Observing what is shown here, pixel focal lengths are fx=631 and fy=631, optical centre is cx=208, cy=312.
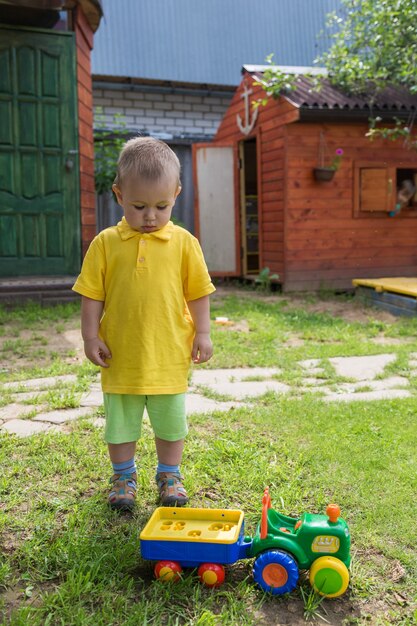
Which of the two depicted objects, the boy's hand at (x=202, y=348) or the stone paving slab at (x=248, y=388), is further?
the stone paving slab at (x=248, y=388)

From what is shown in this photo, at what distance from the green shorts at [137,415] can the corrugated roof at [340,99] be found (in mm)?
6452

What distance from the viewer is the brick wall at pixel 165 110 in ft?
44.7

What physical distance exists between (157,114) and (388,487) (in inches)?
502

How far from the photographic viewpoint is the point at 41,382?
152 inches

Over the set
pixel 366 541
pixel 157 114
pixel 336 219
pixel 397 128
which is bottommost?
pixel 366 541

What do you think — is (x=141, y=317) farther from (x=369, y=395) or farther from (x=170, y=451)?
(x=369, y=395)

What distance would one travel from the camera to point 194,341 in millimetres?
2318

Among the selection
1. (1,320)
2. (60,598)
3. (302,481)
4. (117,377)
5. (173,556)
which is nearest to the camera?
(60,598)

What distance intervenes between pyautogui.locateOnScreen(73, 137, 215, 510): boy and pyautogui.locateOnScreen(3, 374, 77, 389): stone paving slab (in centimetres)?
156

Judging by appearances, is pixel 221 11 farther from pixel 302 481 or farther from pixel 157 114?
pixel 302 481

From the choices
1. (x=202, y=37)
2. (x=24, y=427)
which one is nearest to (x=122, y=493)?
(x=24, y=427)

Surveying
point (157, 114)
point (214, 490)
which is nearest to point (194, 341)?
point (214, 490)

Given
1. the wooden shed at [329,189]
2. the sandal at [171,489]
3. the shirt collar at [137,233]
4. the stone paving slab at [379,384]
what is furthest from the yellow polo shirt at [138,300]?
the wooden shed at [329,189]

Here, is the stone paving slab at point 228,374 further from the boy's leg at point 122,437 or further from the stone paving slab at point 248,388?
the boy's leg at point 122,437
